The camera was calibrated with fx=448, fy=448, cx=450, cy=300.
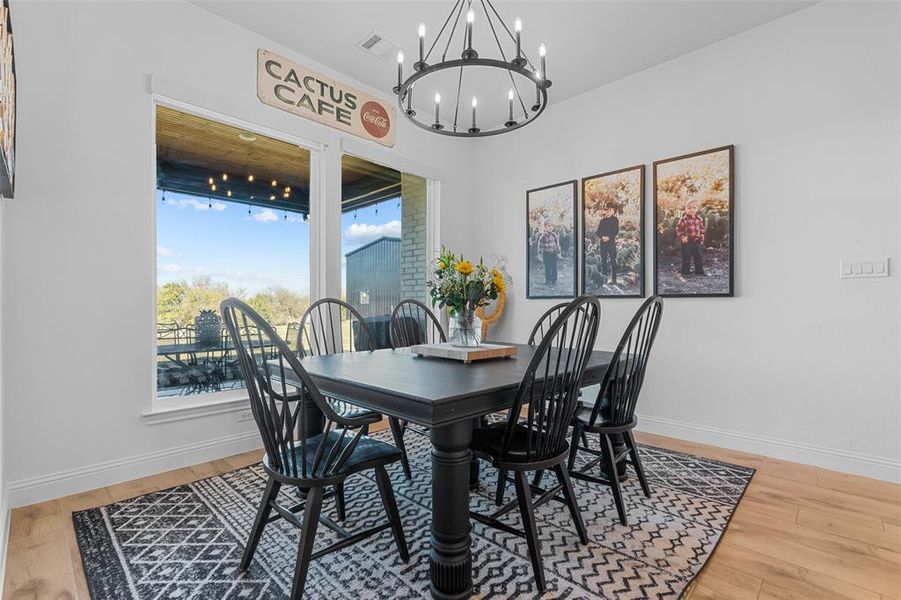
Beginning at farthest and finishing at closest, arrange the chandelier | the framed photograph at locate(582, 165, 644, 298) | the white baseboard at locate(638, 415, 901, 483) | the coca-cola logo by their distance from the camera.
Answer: the coca-cola logo → the framed photograph at locate(582, 165, 644, 298) → the white baseboard at locate(638, 415, 901, 483) → the chandelier

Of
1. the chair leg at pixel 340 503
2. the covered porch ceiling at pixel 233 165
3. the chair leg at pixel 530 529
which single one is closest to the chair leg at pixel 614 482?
the chair leg at pixel 530 529

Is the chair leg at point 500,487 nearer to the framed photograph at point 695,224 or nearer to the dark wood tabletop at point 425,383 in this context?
the dark wood tabletop at point 425,383

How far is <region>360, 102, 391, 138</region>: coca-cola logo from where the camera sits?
12.5ft

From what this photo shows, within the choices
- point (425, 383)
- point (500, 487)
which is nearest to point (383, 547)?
point (500, 487)

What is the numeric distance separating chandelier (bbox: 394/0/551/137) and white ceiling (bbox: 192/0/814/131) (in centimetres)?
9

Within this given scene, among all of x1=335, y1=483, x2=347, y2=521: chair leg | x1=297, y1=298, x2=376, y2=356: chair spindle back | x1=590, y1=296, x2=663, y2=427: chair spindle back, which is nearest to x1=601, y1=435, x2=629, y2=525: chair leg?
x1=590, y1=296, x2=663, y2=427: chair spindle back

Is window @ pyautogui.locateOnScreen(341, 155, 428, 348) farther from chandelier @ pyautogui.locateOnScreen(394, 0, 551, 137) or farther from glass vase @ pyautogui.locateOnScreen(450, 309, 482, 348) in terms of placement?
glass vase @ pyautogui.locateOnScreen(450, 309, 482, 348)

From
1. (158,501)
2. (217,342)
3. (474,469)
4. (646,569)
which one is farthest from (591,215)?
(158,501)

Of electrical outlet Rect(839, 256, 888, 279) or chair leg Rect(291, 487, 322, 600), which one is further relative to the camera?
electrical outlet Rect(839, 256, 888, 279)

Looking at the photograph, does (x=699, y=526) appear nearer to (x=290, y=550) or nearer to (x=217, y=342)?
(x=290, y=550)

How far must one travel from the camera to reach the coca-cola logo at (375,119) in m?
3.80

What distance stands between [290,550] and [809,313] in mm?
3182

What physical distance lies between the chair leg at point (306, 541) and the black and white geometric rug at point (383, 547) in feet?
0.46

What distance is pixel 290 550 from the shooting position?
5.75ft
